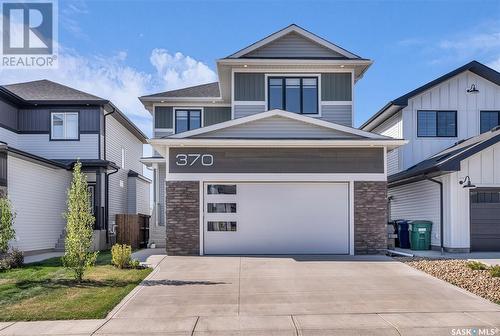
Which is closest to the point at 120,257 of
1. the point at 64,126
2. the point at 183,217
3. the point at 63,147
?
the point at 183,217

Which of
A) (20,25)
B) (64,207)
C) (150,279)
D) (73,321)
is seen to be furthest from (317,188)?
(20,25)

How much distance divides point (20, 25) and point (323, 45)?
1177cm

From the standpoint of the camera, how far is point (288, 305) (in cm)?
809

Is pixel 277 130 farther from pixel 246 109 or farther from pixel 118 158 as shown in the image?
pixel 118 158

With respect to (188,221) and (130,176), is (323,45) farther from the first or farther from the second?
(130,176)

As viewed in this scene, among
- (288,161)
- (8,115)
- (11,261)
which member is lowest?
(11,261)

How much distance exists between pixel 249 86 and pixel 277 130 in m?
3.98

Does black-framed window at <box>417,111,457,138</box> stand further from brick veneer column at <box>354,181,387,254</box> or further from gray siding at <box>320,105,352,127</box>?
brick veneer column at <box>354,181,387,254</box>

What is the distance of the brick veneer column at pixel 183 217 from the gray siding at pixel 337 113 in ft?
21.9

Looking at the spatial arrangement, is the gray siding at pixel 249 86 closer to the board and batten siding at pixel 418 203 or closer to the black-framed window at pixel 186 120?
the black-framed window at pixel 186 120

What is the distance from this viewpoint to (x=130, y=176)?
2502 cm

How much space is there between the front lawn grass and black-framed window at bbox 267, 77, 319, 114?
932cm

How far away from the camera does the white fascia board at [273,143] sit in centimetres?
1413

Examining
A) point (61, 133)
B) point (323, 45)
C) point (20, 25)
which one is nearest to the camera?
point (20, 25)
